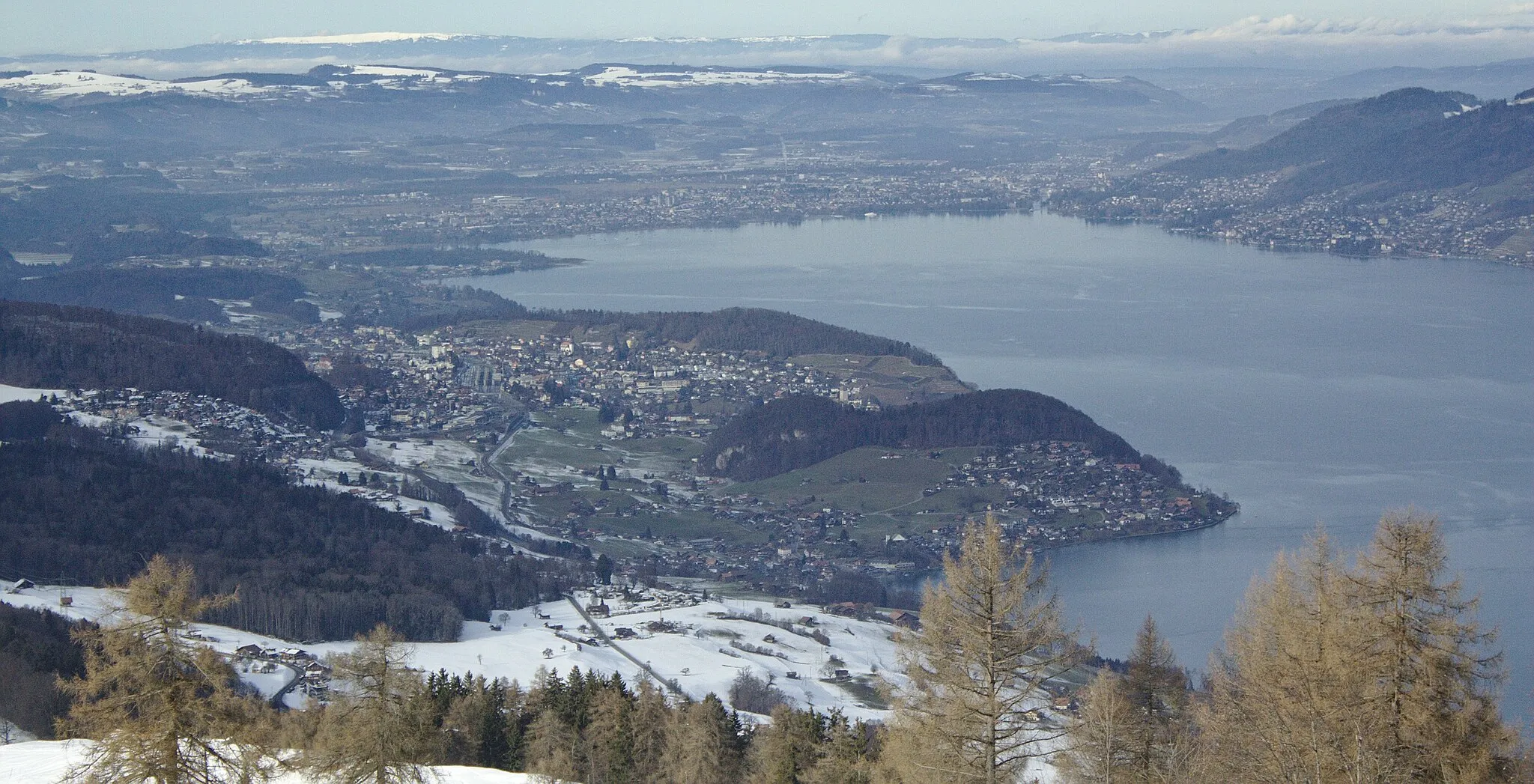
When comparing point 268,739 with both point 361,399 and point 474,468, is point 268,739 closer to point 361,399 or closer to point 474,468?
point 474,468

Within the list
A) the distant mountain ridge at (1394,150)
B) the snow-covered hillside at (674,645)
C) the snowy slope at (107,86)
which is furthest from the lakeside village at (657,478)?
the snowy slope at (107,86)

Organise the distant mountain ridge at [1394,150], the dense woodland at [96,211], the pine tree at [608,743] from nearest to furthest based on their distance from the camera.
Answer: the pine tree at [608,743]
the dense woodland at [96,211]
the distant mountain ridge at [1394,150]

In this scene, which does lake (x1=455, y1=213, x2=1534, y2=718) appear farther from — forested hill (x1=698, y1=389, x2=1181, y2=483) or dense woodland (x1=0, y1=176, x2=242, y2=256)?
dense woodland (x1=0, y1=176, x2=242, y2=256)

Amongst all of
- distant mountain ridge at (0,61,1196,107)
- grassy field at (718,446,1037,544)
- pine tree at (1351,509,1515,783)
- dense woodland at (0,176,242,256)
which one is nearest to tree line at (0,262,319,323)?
dense woodland at (0,176,242,256)

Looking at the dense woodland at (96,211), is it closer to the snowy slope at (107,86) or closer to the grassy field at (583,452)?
the grassy field at (583,452)

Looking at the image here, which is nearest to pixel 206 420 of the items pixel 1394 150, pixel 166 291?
pixel 166 291

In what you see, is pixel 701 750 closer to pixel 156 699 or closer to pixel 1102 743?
pixel 1102 743
